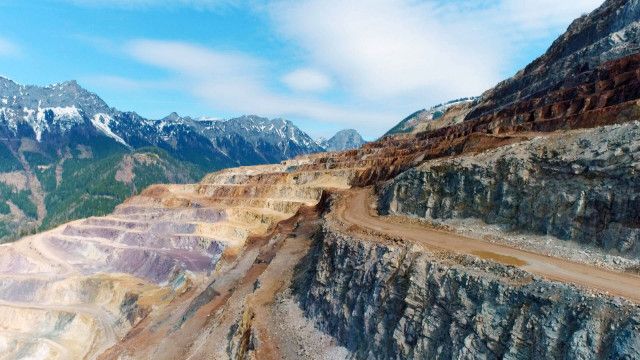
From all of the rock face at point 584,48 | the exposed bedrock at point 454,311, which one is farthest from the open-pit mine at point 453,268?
the rock face at point 584,48

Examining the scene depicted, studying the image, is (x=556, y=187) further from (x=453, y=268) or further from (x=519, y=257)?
(x=453, y=268)

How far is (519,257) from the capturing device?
31375mm

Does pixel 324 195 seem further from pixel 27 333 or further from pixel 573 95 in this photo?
pixel 27 333

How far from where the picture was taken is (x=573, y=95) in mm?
65188

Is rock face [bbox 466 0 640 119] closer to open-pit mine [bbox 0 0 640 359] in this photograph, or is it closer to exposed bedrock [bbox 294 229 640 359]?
open-pit mine [bbox 0 0 640 359]

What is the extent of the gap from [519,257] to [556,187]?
7.65 meters

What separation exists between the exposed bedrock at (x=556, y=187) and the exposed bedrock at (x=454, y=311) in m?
9.68

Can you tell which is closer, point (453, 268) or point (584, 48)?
point (453, 268)

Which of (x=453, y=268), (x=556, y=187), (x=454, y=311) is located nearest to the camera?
(x=454, y=311)

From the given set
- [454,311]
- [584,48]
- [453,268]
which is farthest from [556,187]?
[584,48]

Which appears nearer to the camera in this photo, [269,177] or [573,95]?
[573,95]

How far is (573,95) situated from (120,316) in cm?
8091

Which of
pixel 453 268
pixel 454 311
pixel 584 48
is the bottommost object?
pixel 454 311

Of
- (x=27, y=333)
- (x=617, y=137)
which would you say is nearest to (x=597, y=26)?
(x=617, y=137)
